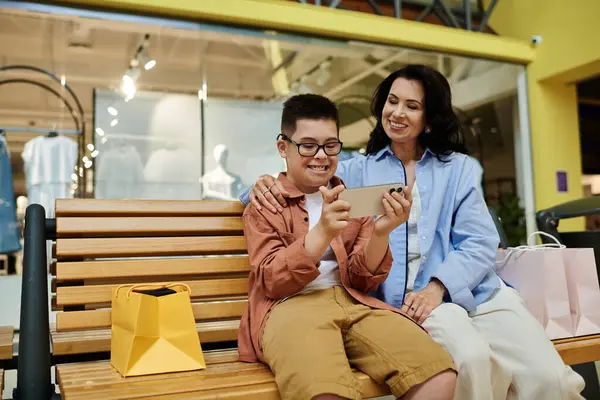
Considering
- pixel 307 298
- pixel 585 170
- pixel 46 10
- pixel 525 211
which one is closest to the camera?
pixel 307 298

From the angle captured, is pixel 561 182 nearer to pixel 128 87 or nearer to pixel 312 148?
pixel 128 87

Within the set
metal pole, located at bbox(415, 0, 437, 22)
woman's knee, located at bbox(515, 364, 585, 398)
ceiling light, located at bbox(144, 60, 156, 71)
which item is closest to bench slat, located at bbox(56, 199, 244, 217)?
woman's knee, located at bbox(515, 364, 585, 398)

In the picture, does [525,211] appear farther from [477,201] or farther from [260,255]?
[260,255]

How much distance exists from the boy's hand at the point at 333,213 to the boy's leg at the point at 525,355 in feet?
2.23

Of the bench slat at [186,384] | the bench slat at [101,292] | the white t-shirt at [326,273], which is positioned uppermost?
the white t-shirt at [326,273]

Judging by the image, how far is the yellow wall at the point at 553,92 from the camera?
21.1ft

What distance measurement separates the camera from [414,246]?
2.12 metres

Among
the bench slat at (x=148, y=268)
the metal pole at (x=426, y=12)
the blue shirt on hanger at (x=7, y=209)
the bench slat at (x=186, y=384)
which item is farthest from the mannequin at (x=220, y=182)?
the bench slat at (x=186, y=384)

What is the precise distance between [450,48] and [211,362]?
214 inches

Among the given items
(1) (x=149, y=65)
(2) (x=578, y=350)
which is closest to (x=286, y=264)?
(2) (x=578, y=350)

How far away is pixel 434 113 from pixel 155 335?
1325 millimetres

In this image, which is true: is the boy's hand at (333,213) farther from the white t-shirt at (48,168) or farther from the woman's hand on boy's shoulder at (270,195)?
the white t-shirt at (48,168)

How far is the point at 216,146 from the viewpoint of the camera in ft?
21.2

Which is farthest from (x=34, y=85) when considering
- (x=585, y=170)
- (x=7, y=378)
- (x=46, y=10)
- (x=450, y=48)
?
(x=585, y=170)
